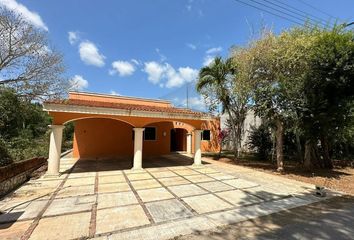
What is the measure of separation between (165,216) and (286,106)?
849 centimetres

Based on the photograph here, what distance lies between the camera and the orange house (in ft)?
32.9

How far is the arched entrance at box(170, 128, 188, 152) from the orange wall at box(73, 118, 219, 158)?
3.64 metres

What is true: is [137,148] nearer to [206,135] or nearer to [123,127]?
[123,127]

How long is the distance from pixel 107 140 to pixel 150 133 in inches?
140

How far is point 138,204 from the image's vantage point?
6.31 metres

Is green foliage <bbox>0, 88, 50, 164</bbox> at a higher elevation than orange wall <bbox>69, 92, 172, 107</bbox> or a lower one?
lower

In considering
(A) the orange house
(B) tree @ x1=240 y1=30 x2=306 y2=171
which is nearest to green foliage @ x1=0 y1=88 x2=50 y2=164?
(A) the orange house

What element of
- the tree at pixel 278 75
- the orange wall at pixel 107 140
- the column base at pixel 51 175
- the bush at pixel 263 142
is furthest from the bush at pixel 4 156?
the bush at pixel 263 142

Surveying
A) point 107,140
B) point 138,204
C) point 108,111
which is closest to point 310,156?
point 138,204

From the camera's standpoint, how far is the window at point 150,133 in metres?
18.6

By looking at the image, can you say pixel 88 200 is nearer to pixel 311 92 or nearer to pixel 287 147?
pixel 311 92

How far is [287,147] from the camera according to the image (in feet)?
54.8

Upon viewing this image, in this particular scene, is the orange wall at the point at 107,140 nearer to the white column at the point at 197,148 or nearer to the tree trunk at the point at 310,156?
the white column at the point at 197,148

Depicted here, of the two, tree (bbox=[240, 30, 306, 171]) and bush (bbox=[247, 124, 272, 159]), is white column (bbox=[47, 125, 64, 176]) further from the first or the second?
bush (bbox=[247, 124, 272, 159])
